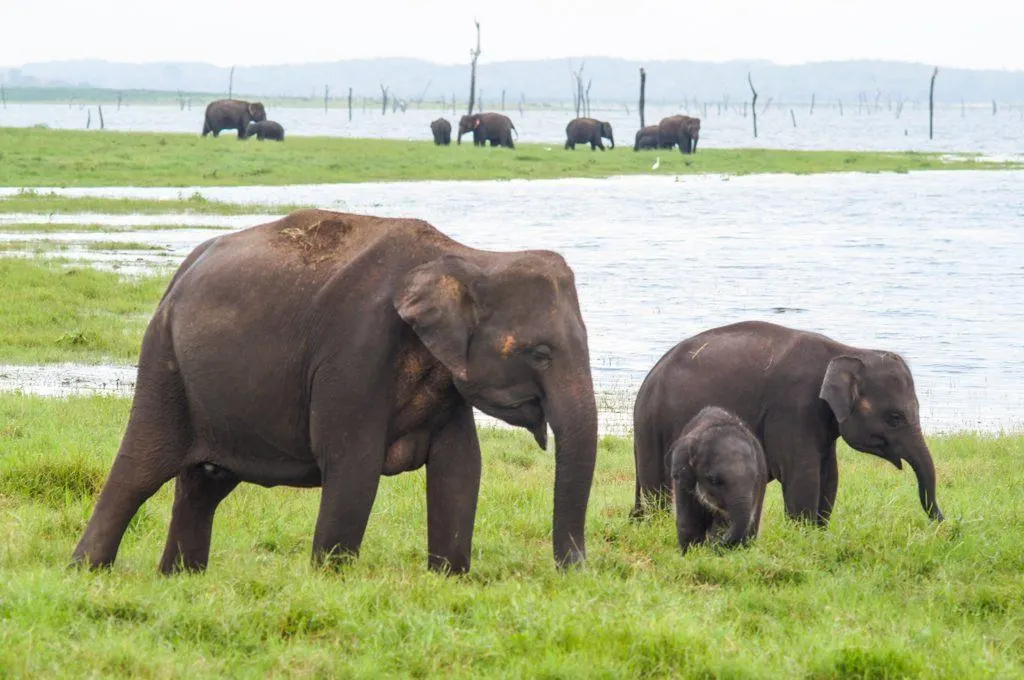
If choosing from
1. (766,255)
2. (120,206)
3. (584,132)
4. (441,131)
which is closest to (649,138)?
(584,132)

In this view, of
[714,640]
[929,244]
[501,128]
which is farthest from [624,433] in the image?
[501,128]

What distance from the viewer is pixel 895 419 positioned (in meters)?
9.29

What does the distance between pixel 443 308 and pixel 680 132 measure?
60970mm

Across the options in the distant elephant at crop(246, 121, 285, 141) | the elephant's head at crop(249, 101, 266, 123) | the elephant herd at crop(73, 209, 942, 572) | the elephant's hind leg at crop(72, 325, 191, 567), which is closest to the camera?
the elephant herd at crop(73, 209, 942, 572)

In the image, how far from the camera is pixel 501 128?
6712 cm

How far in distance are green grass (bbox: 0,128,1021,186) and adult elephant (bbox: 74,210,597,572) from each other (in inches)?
1304

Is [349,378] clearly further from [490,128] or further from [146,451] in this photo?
[490,128]

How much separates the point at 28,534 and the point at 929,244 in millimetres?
27456

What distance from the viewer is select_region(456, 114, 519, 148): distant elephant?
6688 centimetres

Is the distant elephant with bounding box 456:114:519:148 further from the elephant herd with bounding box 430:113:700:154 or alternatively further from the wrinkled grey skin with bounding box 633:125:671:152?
the wrinkled grey skin with bounding box 633:125:671:152

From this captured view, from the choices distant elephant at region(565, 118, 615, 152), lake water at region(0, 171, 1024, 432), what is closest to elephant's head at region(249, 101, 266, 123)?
distant elephant at region(565, 118, 615, 152)

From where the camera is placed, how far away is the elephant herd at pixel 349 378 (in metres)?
6.85

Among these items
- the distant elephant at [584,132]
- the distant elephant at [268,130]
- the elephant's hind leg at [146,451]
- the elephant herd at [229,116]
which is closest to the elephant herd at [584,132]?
the distant elephant at [584,132]

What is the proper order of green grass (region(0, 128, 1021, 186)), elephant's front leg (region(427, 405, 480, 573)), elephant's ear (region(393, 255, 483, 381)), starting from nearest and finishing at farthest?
elephant's ear (region(393, 255, 483, 381))
elephant's front leg (region(427, 405, 480, 573))
green grass (region(0, 128, 1021, 186))
